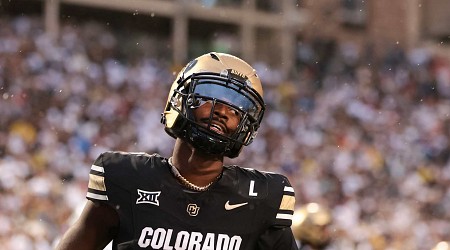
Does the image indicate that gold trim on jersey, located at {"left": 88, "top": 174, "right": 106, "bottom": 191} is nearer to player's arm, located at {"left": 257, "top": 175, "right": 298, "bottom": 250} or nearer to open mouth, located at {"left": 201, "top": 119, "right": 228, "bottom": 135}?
open mouth, located at {"left": 201, "top": 119, "right": 228, "bottom": 135}

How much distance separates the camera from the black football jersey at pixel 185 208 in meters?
2.59

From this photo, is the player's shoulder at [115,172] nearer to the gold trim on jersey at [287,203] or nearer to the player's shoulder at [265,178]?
the player's shoulder at [265,178]

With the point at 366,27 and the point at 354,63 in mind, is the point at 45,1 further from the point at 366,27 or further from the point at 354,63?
the point at 366,27

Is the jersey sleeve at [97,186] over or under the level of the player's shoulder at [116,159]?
under

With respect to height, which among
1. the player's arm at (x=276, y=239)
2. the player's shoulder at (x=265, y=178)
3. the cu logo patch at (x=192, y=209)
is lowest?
the player's arm at (x=276, y=239)

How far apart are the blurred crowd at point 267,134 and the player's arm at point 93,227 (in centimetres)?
608

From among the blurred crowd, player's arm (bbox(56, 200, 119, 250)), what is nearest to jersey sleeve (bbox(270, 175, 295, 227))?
player's arm (bbox(56, 200, 119, 250))

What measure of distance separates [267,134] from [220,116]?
11.8 m

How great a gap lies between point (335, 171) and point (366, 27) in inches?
412

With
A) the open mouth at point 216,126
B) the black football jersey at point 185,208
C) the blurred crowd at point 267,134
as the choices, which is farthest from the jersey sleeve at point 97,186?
the blurred crowd at point 267,134

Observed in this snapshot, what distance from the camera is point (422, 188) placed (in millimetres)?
14828

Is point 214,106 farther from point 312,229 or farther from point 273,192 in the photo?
point 312,229

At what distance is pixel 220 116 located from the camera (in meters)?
2.60

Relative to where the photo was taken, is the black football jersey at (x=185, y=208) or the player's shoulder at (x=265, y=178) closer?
the black football jersey at (x=185, y=208)
